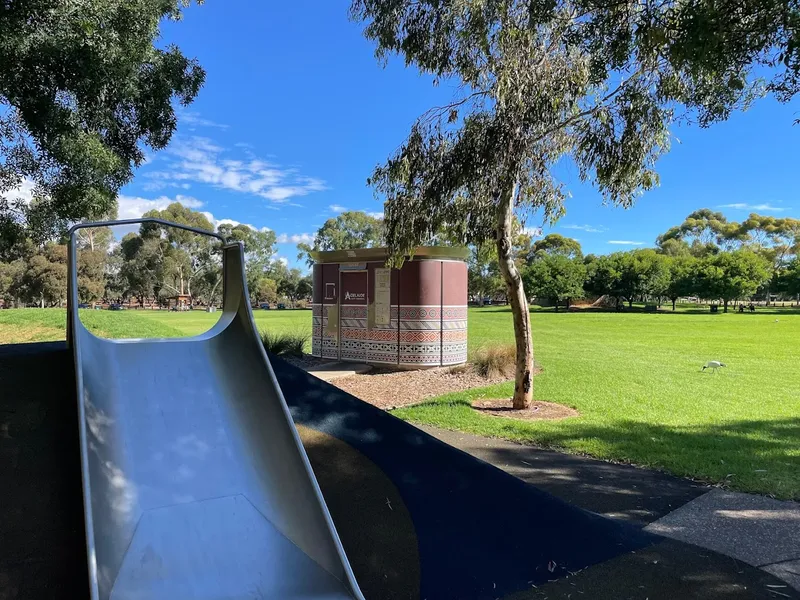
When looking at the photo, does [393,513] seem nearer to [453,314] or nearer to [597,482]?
[597,482]

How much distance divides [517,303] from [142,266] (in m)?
60.9

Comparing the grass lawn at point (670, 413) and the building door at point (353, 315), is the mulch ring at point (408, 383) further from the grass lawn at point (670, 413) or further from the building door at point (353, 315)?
the building door at point (353, 315)

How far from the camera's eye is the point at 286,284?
92.3 meters

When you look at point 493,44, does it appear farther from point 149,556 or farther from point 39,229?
point 39,229

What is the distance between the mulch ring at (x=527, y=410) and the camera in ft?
28.7

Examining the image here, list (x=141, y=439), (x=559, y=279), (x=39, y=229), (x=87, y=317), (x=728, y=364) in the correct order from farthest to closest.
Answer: (x=559, y=279) → (x=87, y=317) → (x=728, y=364) → (x=39, y=229) → (x=141, y=439)

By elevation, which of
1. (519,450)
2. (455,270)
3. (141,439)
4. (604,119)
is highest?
(604,119)

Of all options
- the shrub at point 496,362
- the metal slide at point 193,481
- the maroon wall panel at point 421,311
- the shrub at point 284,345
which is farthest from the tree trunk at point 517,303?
the shrub at point 284,345

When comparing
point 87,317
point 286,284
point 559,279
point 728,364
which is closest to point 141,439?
point 728,364

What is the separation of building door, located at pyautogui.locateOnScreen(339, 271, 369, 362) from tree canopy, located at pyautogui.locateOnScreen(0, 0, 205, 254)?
5665 millimetres

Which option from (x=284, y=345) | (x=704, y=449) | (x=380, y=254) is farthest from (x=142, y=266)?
(x=704, y=449)

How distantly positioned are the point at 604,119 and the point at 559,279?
57.8m

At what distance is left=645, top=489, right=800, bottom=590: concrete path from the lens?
380cm

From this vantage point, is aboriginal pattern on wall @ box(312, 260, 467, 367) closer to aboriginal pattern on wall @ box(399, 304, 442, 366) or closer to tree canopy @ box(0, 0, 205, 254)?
aboriginal pattern on wall @ box(399, 304, 442, 366)
